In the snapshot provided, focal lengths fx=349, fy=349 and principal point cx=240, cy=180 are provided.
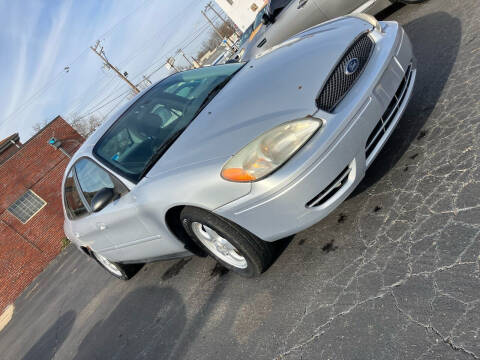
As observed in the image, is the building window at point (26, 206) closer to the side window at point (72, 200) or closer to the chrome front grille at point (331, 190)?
the side window at point (72, 200)

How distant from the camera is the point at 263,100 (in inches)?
105

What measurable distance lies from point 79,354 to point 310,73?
13.1ft

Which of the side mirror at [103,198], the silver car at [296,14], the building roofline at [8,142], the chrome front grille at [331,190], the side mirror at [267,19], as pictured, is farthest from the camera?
the building roofline at [8,142]

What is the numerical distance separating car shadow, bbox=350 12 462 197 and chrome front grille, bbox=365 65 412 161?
500 millimetres

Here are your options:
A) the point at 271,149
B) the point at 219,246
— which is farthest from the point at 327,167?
the point at 219,246

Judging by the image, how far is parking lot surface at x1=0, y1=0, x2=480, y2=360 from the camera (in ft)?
6.25

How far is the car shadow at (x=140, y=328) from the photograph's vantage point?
3.25 metres

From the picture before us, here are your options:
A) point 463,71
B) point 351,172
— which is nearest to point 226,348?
point 351,172

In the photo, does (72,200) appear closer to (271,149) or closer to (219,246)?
(219,246)

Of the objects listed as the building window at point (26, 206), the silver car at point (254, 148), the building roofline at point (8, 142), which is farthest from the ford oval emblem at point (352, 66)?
the building roofline at point (8, 142)

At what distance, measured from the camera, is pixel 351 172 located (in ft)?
8.14

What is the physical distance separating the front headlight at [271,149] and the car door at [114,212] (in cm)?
118

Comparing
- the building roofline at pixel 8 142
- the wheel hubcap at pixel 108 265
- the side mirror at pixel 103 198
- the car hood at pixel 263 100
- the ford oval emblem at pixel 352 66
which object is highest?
the building roofline at pixel 8 142

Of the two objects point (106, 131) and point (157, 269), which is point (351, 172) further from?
point (157, 269)
